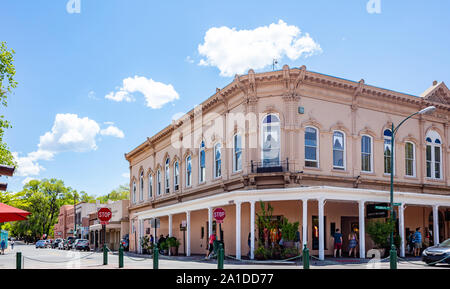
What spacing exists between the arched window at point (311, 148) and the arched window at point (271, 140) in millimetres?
1614

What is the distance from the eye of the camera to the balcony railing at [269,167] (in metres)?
27.5

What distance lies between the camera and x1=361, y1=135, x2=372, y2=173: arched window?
30.1 metres

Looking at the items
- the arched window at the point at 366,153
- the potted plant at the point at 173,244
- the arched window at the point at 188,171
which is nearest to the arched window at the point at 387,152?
the arched window at the point at 366,153

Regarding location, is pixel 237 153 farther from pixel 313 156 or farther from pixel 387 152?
pixel 387 152

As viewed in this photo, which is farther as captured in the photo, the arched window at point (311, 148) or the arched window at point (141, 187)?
the arched window at point (141, 187)

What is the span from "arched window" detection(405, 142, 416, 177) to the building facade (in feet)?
0.21

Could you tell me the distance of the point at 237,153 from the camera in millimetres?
30062

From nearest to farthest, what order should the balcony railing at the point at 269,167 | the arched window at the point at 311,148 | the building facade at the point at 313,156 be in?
1. the building facade at the point at 313,156
2. the balcony railing at the point at 269,167
3. the arched window at the point at 311,148

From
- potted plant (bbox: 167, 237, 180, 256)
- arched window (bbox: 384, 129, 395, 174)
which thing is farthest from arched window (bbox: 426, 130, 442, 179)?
potted plant (bbox: 167, 237, 180, 256)

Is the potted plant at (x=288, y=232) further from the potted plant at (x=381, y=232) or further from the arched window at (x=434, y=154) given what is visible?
the arched window at (x=434, y=154)

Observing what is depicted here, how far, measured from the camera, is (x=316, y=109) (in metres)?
28.7

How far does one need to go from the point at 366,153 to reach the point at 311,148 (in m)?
→ 3.97

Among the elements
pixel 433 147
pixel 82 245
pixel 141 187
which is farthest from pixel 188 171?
pixel 82 245
